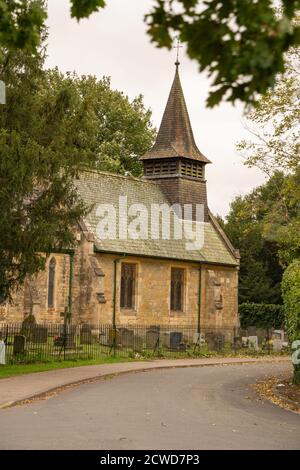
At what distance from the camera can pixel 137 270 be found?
36375 millimetres

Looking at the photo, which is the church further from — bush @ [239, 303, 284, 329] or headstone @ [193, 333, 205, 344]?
bush @ [239, 303, 284, 329]

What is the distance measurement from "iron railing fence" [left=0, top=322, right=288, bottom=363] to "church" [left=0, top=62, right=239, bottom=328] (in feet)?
4.88

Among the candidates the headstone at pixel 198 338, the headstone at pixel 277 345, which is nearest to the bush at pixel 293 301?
the headstone at pixel 198 338

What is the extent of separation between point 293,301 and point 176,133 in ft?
85.6

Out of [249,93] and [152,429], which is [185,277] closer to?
[152,429]

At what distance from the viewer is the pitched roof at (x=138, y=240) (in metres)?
35.3

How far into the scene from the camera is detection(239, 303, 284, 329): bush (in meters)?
44.8

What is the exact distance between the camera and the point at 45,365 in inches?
915

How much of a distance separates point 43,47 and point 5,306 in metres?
12.2

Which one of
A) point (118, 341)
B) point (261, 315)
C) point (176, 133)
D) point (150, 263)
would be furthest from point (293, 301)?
point (261, 315)

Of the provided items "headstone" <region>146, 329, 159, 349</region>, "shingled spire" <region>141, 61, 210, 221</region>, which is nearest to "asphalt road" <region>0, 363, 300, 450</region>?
"headstone" <region>146, 329, 159, 349</region>

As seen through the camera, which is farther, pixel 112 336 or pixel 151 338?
pixel 151 338

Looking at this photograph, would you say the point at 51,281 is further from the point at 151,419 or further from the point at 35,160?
the point at 151,419
